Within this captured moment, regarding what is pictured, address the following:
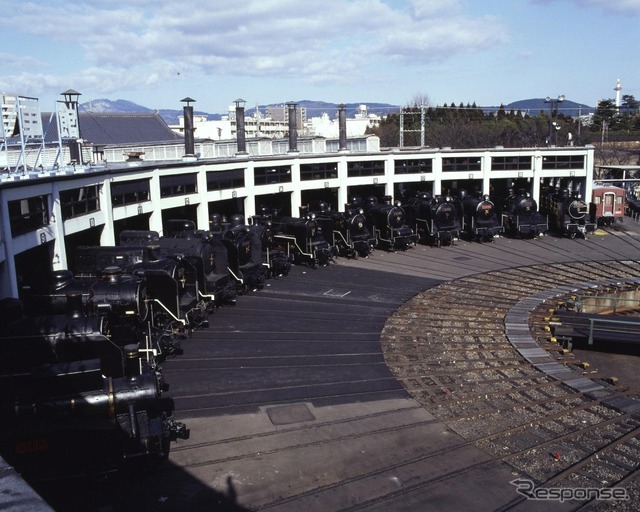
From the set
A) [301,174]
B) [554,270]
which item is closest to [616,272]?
[554,270]

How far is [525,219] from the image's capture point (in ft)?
125

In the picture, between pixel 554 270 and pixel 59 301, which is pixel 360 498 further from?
pixel 554 270

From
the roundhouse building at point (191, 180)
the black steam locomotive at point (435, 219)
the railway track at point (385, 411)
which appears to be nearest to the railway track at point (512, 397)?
the railway track at point (385, 411)

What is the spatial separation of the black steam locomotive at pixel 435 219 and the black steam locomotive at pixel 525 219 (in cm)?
374

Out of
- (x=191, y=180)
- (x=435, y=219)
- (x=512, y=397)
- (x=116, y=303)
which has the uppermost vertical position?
(x=191, y=180)

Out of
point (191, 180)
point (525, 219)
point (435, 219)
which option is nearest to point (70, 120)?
point (191, 180)

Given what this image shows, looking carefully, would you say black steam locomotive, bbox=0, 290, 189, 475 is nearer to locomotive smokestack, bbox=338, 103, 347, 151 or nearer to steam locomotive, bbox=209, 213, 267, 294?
steam locomotive, bbox=209, 213, 267, 294

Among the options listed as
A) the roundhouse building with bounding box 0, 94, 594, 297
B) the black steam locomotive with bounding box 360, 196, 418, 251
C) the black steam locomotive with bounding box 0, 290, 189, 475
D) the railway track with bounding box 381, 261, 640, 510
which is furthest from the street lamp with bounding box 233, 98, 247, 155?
the black steam locomotive with bounding box 0, 290, 189, 475

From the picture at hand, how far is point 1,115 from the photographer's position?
18875mm

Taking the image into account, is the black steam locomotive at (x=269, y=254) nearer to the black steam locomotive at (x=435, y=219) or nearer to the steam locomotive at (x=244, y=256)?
the steam locomotive at (x=244, y=256)

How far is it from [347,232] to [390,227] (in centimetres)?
315

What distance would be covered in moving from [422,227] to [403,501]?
90.5 feet

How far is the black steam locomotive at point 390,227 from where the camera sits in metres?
34.7

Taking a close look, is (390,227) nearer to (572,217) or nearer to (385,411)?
(572,217)
